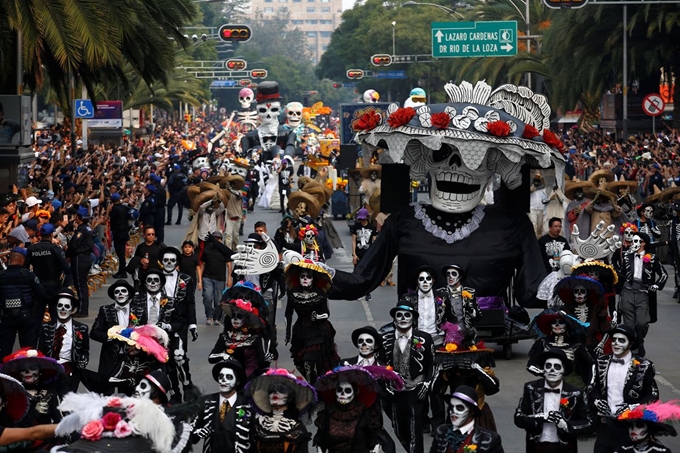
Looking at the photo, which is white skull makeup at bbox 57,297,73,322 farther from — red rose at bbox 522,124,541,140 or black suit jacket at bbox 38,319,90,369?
red rose at bbox 522,124,541,140

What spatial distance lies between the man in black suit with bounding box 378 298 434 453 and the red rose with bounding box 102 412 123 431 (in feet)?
13.8

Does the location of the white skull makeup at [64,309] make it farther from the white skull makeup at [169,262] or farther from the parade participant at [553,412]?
the parade participant at [553,412]

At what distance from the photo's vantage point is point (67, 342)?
41.6 feet

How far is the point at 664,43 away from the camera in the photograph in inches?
1604

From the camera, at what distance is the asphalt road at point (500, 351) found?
535 inches

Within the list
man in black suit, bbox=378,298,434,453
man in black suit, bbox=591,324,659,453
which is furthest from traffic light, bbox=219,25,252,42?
man in black suit, bbox=591,324,659,453

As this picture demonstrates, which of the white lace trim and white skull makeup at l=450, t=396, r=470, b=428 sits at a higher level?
the white lace trim

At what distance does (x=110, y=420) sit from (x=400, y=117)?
688 cm

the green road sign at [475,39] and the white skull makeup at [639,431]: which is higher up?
the green road sign at [475,39]

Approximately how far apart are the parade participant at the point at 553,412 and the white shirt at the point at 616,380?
899mm

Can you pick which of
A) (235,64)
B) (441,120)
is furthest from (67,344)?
(235,64)

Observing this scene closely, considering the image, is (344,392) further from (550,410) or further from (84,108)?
(84,108)

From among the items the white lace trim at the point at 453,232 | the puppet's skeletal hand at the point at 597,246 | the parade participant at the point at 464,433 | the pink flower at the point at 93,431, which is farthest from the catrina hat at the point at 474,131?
the pink flower at the point at 93,431

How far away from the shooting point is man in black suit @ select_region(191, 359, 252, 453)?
9906 millimetres
